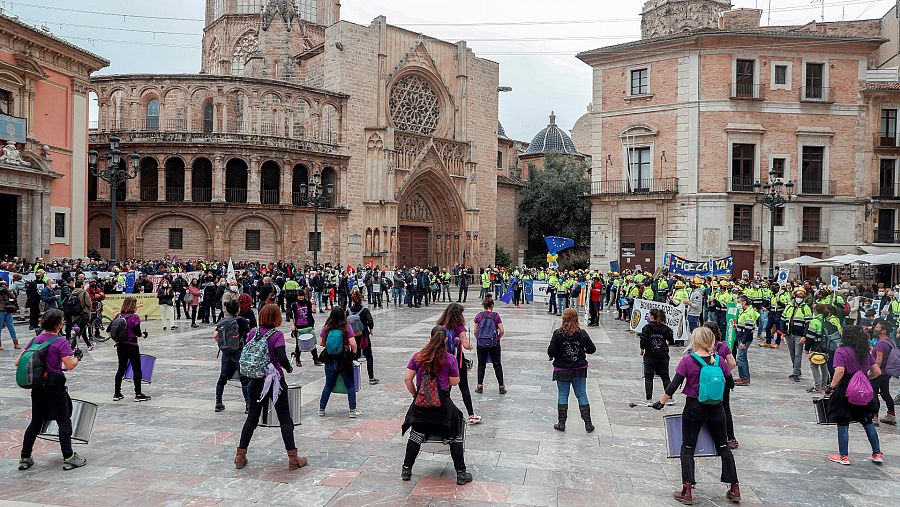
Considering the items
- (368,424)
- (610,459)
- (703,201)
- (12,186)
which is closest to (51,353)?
(368,424)

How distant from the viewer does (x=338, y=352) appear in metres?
8.96

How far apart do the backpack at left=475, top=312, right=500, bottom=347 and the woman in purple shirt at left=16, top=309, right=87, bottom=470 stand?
540 cm

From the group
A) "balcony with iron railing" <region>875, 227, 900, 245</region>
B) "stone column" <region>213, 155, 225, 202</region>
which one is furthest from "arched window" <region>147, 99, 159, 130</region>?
"balcony with iron railing" <region>875, 227, 900, 245</region>

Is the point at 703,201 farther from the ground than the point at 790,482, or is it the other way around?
the point at 703,201

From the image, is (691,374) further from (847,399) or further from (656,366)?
(656,366)

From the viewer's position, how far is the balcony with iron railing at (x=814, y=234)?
1284 inches

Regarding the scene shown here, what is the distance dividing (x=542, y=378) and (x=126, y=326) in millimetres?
6815

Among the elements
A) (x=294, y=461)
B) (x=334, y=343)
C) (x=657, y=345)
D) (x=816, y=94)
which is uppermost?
(x=816, y=94)

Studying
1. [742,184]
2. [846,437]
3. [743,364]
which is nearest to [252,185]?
[742,184]

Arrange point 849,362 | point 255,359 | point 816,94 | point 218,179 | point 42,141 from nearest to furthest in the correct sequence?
point 255,359 < point 849,362 < point 42,141 < point 816,94 < point 218,179

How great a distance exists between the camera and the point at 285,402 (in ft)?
22.6

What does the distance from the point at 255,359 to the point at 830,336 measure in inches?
370

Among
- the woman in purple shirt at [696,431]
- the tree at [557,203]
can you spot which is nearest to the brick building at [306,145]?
the tree at [557,203]

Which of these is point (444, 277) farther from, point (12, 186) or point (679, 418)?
point (679, 418)
